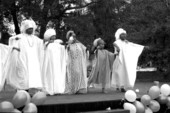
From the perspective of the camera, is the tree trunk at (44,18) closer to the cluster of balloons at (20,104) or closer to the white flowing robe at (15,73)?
the white flowing robe at (15,73)

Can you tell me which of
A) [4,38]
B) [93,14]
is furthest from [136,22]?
[4,38]

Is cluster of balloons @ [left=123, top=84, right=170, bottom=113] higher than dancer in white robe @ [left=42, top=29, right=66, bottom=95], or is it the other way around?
dancer in white robe @ [left=42, top=29, right=66, bottom=95]

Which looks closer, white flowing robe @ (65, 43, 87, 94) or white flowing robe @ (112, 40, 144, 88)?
white flowing robe @ (65, 43, 87, 94)

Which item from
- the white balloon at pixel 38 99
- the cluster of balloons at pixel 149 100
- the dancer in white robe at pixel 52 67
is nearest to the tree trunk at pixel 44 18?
the dancer in white robe at pixel 52 67

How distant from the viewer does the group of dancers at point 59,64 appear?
734cm

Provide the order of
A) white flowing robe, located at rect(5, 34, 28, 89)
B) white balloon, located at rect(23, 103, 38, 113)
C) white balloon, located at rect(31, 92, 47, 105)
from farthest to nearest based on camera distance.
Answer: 1. white flowing robe, located at rect(5, 34, 28, 89)
2. white balloon, located at rect(31, 92, 47, 105)
3. white balloon, located at rect(23, 103, 38, 113)

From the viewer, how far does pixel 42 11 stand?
19.2m

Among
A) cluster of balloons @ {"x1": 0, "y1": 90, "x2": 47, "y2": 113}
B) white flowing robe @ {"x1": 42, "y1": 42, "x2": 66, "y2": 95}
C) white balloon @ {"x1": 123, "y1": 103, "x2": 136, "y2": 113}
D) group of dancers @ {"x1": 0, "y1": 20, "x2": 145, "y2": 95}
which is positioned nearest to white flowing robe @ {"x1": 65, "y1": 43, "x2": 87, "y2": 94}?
group of dancers @ {"x1": 0, "y1": 20, "x2": 145, "y2": 95}

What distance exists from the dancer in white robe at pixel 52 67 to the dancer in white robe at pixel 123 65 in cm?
162

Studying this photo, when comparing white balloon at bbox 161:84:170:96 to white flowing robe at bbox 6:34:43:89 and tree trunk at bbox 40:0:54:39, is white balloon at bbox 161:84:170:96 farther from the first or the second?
tree trunk at bbox 40:0:54:39

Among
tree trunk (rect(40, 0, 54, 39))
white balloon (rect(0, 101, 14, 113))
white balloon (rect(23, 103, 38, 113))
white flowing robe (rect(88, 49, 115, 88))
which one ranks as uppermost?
tree trunk (rect(40, 0, 54, 39))

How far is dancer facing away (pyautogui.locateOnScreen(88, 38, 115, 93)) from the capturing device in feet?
28.7

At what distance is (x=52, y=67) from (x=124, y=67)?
7.00 feet

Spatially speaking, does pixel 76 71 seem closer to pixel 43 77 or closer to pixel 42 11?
pixel 43 77
